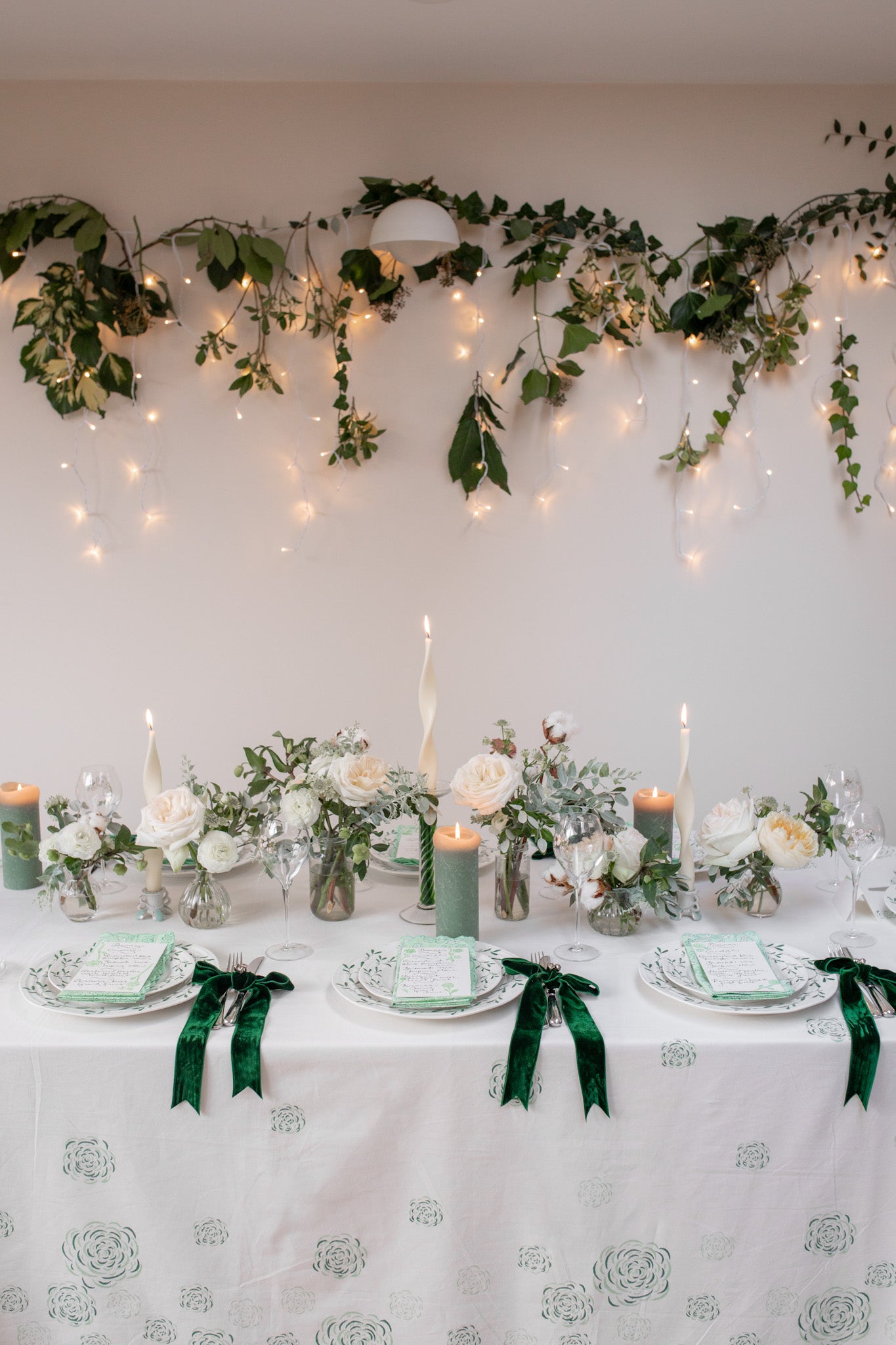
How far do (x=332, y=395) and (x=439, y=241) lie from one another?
1.75ft

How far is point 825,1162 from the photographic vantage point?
1195 mm

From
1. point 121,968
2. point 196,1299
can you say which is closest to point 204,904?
point 121,968

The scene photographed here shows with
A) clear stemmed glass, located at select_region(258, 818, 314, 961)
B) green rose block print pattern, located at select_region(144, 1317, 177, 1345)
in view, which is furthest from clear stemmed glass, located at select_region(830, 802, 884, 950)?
green rose block print pattern, located at select_region(144, 1317, 177, 1345)

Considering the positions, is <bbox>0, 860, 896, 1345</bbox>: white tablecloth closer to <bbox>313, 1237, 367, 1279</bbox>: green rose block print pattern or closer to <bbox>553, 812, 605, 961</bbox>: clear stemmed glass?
<bbox>313, 1237, 367, 1279</bbox>: green rose block print pattern

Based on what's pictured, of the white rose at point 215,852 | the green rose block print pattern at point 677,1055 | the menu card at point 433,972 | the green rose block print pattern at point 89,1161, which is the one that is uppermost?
the white rose at point 215,852

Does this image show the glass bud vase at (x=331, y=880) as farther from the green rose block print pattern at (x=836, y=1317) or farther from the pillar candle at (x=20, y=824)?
the green rose block print pattern at (x=836, y=1317)

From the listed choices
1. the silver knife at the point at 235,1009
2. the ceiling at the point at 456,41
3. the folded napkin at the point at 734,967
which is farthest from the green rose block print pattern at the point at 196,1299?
the ceiling at the point at 456,41

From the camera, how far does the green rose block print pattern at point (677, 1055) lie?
46.9 inches

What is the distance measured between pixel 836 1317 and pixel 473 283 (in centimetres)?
251

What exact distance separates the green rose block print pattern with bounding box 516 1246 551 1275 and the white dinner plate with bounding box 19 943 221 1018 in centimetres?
53

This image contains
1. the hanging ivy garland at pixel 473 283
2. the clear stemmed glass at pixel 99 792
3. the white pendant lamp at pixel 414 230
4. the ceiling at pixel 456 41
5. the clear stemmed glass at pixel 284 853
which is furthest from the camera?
the hanging ivy garland at pixel 473 283

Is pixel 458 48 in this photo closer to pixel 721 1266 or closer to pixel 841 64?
pixel 841 64

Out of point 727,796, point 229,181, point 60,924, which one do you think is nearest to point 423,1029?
point 60,924

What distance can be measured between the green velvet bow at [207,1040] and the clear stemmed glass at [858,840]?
87cm
